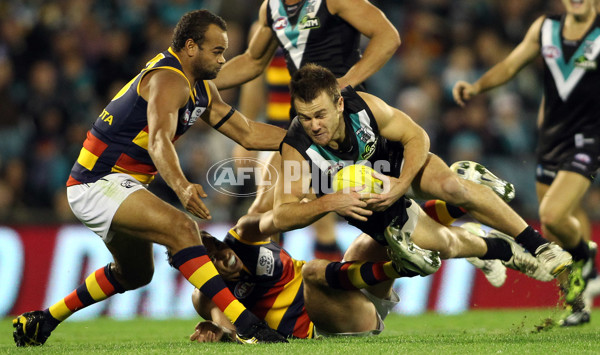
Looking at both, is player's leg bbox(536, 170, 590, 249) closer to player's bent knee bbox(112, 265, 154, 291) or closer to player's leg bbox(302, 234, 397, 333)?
player's leg bbox(302, 234, 397, 333)

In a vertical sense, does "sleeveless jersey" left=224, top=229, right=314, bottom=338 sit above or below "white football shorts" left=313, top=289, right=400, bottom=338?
above

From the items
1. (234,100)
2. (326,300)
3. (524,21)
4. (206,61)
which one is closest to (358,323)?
(326,300)

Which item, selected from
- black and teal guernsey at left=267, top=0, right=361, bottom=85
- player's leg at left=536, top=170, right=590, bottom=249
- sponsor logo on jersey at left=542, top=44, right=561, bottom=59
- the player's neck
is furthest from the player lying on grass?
the player's neck

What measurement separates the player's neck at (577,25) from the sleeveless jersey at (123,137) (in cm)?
342

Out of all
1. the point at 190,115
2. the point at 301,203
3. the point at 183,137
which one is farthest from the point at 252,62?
the point at 183,137

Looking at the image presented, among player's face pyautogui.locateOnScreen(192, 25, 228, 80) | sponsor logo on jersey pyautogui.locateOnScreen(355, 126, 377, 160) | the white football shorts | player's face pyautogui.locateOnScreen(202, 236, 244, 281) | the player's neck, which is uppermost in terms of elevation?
player's face pyautogui.locateOnScreen(192, 25, 228, 80)

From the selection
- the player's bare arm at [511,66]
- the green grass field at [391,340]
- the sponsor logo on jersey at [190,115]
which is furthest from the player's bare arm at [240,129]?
the player's bare arm at [511,66]

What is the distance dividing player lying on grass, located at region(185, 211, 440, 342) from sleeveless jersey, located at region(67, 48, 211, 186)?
729 mm

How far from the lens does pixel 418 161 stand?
5.46m

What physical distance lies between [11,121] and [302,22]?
17.0 ft

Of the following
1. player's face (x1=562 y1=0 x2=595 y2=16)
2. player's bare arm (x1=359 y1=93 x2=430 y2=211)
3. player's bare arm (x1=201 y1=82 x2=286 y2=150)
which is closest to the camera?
player's bare arm (x1=359 y1=93 x2=430 y2=211)

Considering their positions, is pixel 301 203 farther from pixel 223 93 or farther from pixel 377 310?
pixel 223 93

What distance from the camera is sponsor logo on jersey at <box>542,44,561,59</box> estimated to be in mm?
7243

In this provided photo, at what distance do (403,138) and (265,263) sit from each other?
1.23 meters
